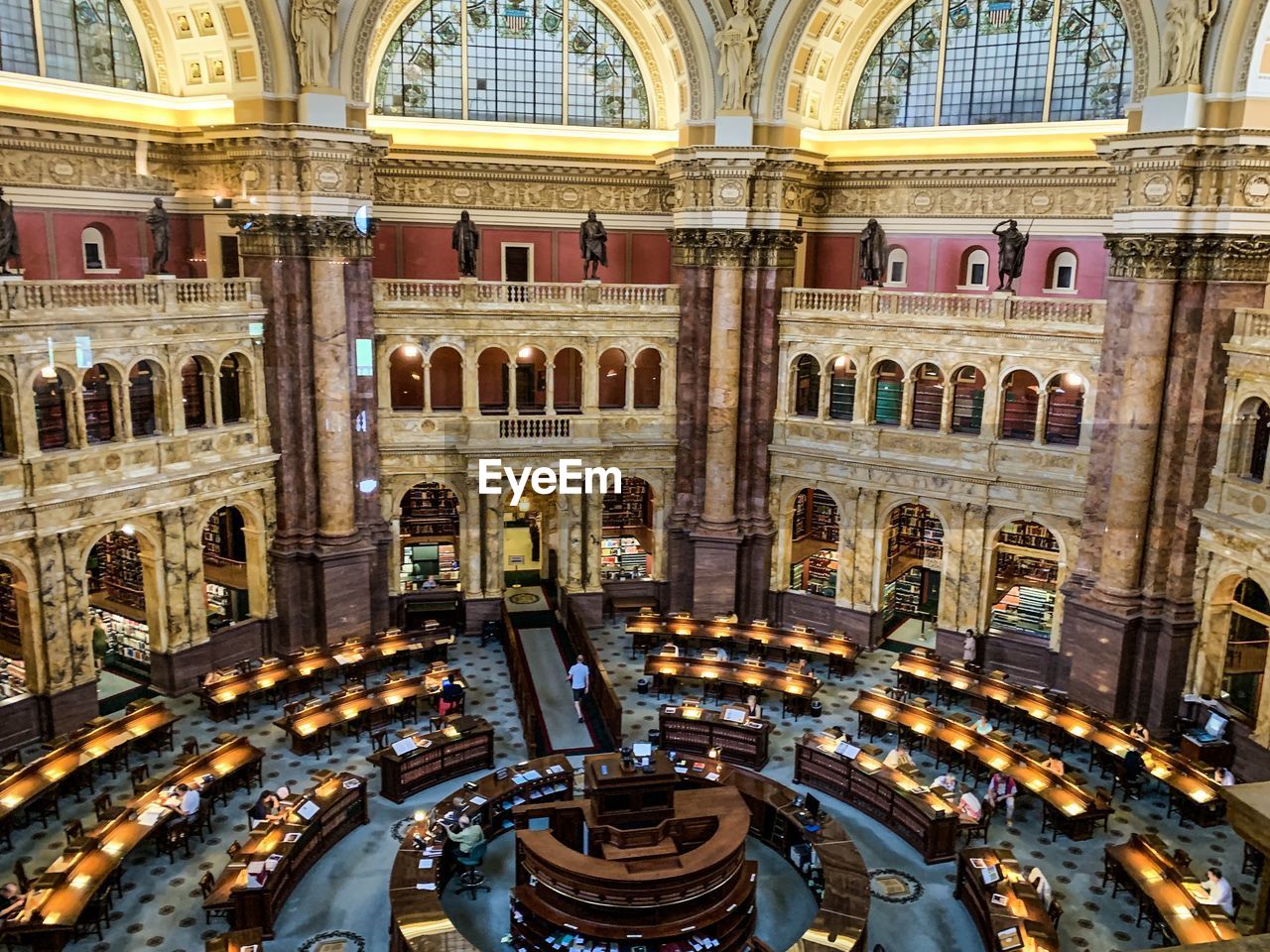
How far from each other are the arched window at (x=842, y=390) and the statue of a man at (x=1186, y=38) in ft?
36.8

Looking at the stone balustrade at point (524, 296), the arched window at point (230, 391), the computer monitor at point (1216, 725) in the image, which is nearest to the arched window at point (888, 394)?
the stone balustrade at point (524, 296)

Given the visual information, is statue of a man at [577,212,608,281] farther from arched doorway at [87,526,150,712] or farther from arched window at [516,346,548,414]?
arched doorway at [87,526,150,712]

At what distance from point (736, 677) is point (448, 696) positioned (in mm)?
7173

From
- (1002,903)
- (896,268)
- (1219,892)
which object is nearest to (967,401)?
(896,268)

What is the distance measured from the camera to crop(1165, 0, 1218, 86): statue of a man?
22.8 metres

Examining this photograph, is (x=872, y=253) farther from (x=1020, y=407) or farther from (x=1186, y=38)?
(x=1186, y=38)

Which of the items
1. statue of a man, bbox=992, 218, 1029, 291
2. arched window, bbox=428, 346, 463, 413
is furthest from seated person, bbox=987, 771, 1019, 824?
arched window, bbox=428, 346, 463, 413

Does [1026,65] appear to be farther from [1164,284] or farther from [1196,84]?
[1164,284]

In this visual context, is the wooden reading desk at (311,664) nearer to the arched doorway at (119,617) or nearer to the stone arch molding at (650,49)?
the arched doorway at (119,617)

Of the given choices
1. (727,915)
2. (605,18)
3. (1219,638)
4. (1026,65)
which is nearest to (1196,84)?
(1026,65)

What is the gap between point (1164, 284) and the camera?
24047mm

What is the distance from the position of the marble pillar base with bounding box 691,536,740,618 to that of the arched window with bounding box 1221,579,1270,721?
1291cm

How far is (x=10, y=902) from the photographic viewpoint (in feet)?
54.5

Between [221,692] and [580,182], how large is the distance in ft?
58.2
